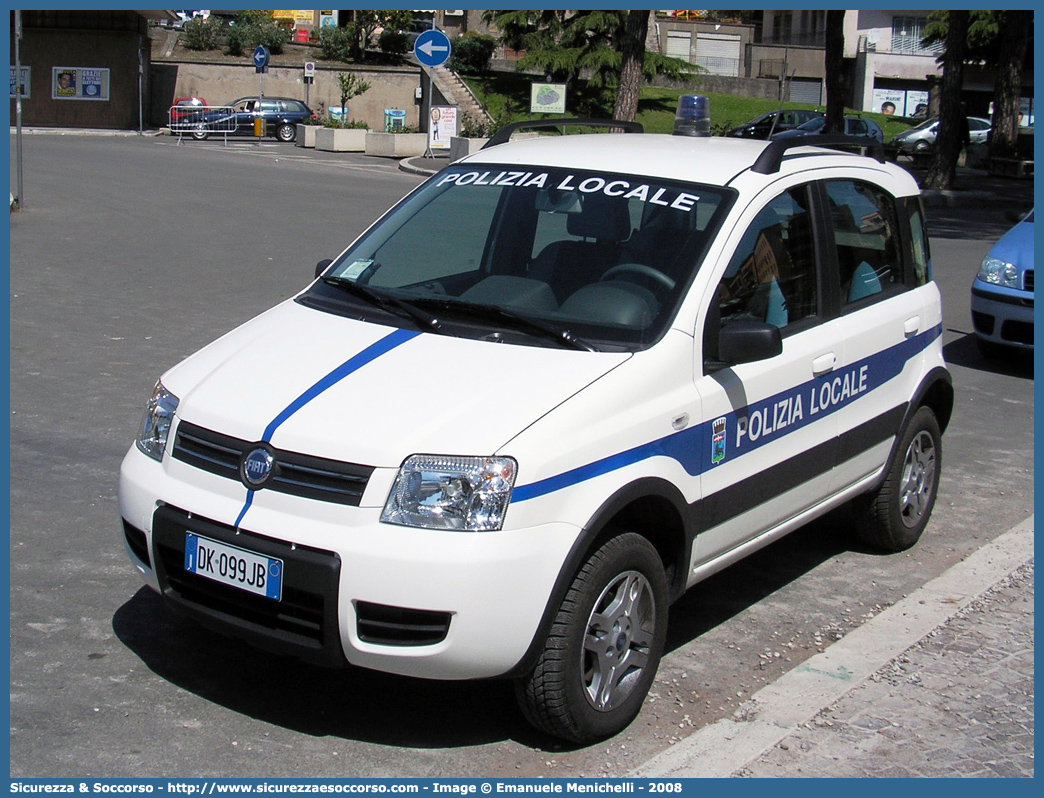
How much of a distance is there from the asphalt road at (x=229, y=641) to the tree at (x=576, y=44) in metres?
38.5

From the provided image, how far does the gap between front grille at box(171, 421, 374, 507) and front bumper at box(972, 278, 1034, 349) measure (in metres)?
7.60

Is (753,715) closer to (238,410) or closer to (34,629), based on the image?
(238,410)

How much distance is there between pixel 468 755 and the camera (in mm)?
3850

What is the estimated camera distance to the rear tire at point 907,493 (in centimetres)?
566

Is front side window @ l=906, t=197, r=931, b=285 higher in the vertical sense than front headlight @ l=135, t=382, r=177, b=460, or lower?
higher

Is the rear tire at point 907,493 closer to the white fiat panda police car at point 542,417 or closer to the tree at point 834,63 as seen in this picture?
the white fiat panda police car at point 542,417

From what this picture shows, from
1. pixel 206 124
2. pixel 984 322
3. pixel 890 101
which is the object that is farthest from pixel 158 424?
pixel 890 101

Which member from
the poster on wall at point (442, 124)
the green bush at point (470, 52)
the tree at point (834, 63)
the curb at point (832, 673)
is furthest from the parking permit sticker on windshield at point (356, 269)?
the green bush at point (470, 52)

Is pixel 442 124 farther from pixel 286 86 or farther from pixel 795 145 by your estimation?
pixel 795 145

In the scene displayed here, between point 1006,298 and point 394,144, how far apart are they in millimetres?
26969

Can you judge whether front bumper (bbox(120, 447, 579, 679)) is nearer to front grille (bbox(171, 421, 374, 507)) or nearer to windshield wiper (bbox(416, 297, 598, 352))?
front grille (bbox(171, 421, 374, 507))

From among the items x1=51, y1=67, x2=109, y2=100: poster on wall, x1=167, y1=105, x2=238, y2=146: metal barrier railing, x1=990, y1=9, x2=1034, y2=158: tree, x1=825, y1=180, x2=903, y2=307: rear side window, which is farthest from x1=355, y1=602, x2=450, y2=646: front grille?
x1=51, y1=67, x2=109, y2=100: poster on wall

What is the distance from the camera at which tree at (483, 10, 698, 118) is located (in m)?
47.8

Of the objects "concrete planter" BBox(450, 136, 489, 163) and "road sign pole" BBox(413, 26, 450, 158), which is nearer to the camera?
"road sign pole" BBox(413, 26, 450, 158)
